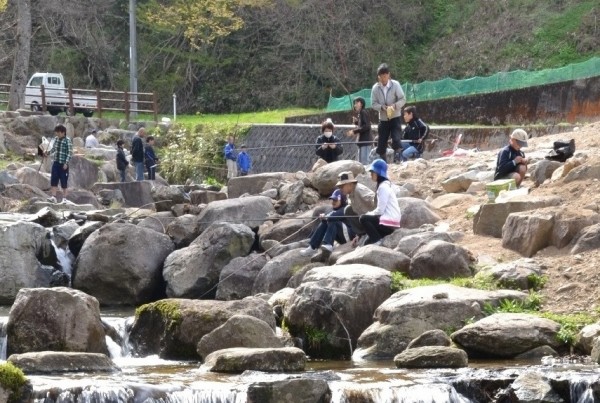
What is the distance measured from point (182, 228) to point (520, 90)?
42.8 feet

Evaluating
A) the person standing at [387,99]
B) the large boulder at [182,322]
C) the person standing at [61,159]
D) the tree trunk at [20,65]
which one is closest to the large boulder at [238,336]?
the large boulder at [182,322]

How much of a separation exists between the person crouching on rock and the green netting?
14990mm

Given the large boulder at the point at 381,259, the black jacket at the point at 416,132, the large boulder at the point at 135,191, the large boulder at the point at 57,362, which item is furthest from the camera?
the large boulder at the point at 135,191

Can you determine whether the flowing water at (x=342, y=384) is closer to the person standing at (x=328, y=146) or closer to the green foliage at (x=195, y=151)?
the person standing at (x=328, y=146)

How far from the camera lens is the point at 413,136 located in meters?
24.8

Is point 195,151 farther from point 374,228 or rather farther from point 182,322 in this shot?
point 182,322

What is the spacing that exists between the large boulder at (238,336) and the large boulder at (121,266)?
6.11 m

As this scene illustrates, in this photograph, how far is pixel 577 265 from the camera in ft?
54.9

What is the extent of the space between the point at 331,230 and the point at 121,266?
3727 mm

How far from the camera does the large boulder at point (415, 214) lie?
64.8 feet

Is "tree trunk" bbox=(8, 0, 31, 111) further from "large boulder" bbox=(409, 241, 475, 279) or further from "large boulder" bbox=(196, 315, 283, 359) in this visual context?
"large boulder" bbox=(196, 315, 283, 359)

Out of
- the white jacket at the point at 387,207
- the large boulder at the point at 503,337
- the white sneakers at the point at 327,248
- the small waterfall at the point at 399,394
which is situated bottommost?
the small waterfall at the point at 399,394

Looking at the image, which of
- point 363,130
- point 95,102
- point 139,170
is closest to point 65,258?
point 363,130

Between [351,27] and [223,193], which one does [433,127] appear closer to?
[223,193]
